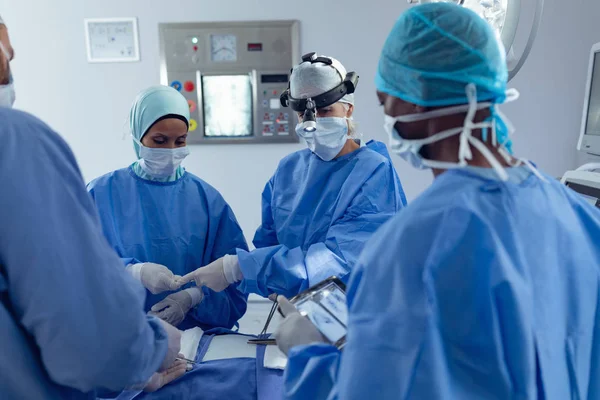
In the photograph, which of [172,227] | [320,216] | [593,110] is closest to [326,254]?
[320,216]

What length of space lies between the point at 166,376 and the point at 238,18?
191 cm

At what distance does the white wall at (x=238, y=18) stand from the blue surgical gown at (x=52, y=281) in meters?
1.88

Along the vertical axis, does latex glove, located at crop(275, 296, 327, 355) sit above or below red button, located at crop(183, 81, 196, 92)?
below

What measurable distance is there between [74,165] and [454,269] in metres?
0.65

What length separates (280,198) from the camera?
1713mm

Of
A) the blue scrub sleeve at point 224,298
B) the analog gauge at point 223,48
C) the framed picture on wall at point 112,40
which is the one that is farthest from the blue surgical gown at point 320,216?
the framed picture on wall at point 112,40

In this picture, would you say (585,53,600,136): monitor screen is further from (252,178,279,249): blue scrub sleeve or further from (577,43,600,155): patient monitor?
(252,178,279,249): blue scrub sleeve

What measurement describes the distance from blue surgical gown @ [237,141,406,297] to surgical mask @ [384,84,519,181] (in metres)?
0.61

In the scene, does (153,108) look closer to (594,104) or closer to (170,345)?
(170,345)

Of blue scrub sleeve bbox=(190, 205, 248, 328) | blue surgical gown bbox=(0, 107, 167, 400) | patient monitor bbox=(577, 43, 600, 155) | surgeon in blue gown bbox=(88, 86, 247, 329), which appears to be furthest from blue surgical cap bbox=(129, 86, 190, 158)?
patient monitor bbox=(577, 43, 600, 155)

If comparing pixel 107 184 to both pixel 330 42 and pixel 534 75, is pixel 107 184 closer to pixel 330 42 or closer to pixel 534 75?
pixel 330 42

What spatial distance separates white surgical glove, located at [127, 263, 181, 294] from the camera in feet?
4.73

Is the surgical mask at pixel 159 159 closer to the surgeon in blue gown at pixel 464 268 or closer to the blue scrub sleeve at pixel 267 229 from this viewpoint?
the blue scrub sleeve at pixel 267 229

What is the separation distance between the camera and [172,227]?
164cm
